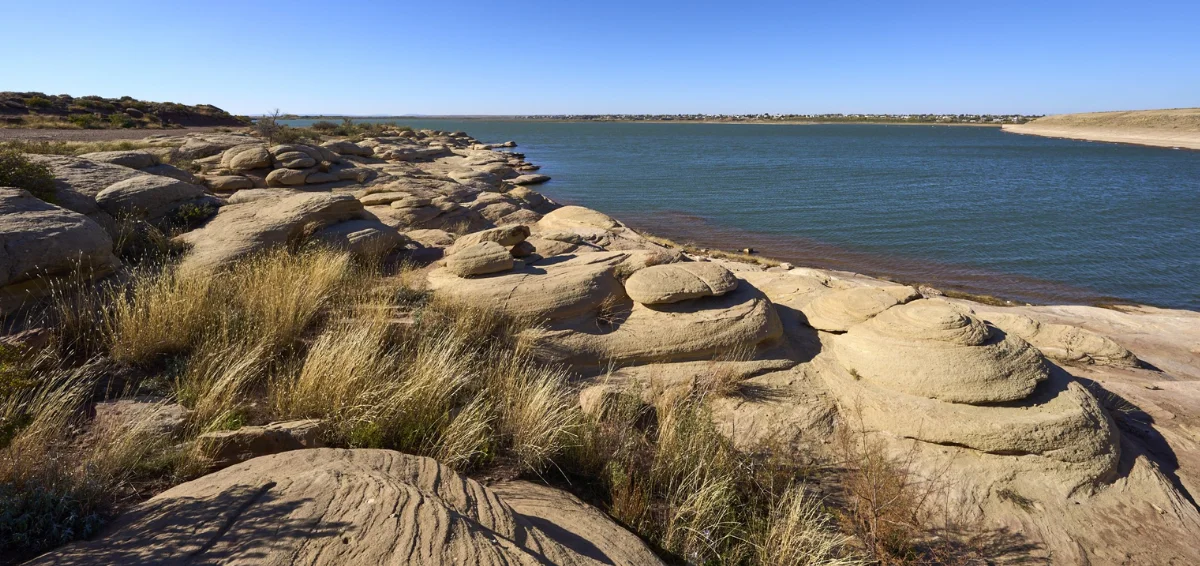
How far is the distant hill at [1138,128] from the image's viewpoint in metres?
82.0

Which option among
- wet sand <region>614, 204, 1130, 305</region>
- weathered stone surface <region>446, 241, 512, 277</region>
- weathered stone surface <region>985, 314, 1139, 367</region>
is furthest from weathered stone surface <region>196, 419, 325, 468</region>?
wet sand <region>614, 204, 1130, 305</region>

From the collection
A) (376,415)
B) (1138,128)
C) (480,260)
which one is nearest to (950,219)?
(480,260)

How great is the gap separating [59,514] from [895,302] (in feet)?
29.1

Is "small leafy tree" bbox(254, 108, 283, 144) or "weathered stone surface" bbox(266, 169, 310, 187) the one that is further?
"small leafy tree" bbox(254, 108, 283, 144)

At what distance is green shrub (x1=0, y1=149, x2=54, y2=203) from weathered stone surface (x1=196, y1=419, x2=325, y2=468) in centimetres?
718

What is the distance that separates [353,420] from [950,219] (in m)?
27.0

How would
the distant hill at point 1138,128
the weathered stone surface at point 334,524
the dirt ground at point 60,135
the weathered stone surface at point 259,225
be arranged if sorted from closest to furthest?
the weathered stone surface at point 334,524, the weathered stone surface at point 259,225, the dirt ground at point 60,135, the distant hill at point 1138,128

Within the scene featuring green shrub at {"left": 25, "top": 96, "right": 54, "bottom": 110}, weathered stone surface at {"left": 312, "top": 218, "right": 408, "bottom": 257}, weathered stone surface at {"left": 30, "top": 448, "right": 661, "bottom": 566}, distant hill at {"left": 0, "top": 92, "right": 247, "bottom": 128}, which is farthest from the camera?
green shrub at {"left": 25, "top": 96, "right": 54, "bottom": 110}

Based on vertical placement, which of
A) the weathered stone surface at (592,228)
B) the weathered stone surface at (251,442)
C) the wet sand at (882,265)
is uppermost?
the weathered stone surface at (251,442)

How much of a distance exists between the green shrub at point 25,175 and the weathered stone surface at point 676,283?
9.03 meters

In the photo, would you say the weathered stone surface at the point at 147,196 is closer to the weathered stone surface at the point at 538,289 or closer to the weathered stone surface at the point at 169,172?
the weathered stone surface at the point at 169,172

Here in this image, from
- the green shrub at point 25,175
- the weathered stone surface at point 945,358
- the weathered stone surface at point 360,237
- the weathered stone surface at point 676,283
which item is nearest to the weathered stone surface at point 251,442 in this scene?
the weathered stone surface at point 676,283

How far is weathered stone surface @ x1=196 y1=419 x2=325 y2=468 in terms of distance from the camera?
3.65 meters

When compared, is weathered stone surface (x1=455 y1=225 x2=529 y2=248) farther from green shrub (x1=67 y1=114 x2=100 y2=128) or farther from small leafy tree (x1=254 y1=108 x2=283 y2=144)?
green shrub (x1=67 y1=114 x2=100 y2=128)
